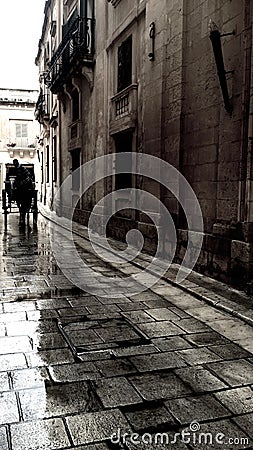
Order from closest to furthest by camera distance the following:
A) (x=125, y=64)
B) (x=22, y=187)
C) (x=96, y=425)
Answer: (x=96, y=425) < (x=125, y=64) < (x=22, y=187)

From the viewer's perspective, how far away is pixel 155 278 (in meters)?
6.51

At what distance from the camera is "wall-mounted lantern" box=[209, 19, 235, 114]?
5527 mm

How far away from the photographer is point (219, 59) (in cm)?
563

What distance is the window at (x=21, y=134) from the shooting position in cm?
3691

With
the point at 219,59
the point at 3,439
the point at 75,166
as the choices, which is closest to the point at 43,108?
the point at 75,166

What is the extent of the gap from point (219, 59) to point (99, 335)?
391cm

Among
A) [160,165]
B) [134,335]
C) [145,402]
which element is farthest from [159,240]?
[145,402]

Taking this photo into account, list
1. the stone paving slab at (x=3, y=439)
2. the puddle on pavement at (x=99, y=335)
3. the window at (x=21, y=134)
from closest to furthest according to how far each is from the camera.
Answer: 1. the stone paving slab at (x=3, y=439)
2. the puddle on pavement at (x=99, y=335)
3. the window at (x=21, y=134)

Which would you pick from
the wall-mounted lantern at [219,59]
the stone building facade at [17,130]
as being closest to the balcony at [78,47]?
the wall-mounted lantern at [219,59]

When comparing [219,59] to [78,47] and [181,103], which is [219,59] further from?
[78,47]

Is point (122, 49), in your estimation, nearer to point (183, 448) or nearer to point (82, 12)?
point (82, 12)

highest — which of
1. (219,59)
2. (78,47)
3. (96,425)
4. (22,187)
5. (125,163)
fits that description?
(78,47)

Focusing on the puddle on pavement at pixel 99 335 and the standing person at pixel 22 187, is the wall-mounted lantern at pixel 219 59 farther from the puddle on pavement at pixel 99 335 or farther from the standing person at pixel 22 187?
the standing person at pixel 22 187

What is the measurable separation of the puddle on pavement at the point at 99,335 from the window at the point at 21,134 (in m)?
34.5
